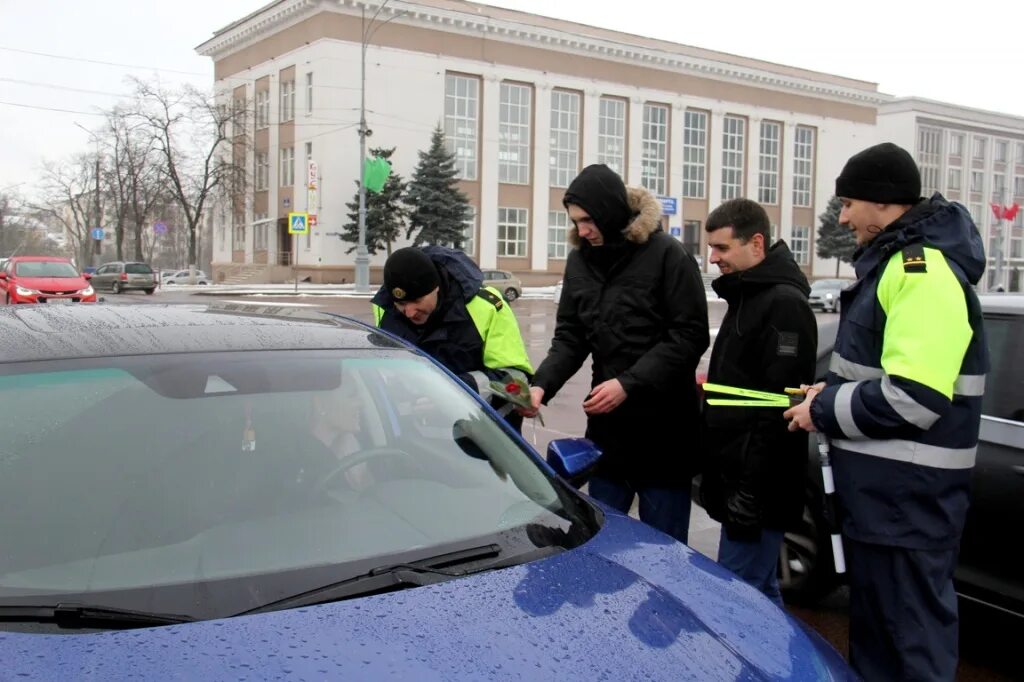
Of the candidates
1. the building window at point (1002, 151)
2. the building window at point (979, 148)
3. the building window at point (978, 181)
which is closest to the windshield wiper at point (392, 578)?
the building window at point (978, 181)

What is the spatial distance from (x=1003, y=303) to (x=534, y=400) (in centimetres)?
206

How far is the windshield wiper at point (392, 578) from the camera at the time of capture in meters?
1.89

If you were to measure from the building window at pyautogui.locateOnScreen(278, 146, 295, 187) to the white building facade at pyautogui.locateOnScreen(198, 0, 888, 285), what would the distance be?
121 mm

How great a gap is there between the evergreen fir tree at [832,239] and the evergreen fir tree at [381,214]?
105 ft

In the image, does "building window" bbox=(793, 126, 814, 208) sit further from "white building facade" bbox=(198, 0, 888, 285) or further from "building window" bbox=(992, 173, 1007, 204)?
"building window" bbox=(992, 173, 1007, 204)

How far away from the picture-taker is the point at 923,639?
2645 millimetres

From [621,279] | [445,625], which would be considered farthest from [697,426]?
[445,625]

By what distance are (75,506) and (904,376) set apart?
2.21 m

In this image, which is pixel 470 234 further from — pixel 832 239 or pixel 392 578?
pixel 392 578

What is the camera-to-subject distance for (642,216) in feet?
11.8

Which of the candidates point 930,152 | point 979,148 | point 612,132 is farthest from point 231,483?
point 979,148

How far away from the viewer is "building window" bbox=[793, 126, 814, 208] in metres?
65.9

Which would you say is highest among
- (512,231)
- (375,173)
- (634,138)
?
(634,138)

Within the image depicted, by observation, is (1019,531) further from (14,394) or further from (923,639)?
(14,394)
